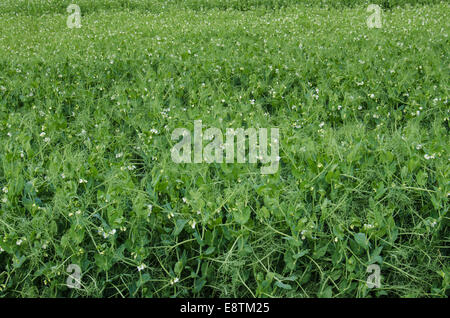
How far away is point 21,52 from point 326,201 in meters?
5.27

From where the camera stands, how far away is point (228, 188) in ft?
8.37

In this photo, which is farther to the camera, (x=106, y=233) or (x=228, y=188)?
(x=228, y=188)

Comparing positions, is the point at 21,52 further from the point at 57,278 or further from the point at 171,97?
the point at 57,278

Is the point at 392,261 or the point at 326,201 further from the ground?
the point at 326,201

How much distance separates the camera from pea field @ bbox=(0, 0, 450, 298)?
2.35 m

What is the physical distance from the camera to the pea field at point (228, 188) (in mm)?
2352

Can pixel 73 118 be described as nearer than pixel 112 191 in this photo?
No

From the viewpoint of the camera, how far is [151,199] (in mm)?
2635

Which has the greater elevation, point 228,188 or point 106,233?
point 228,188
